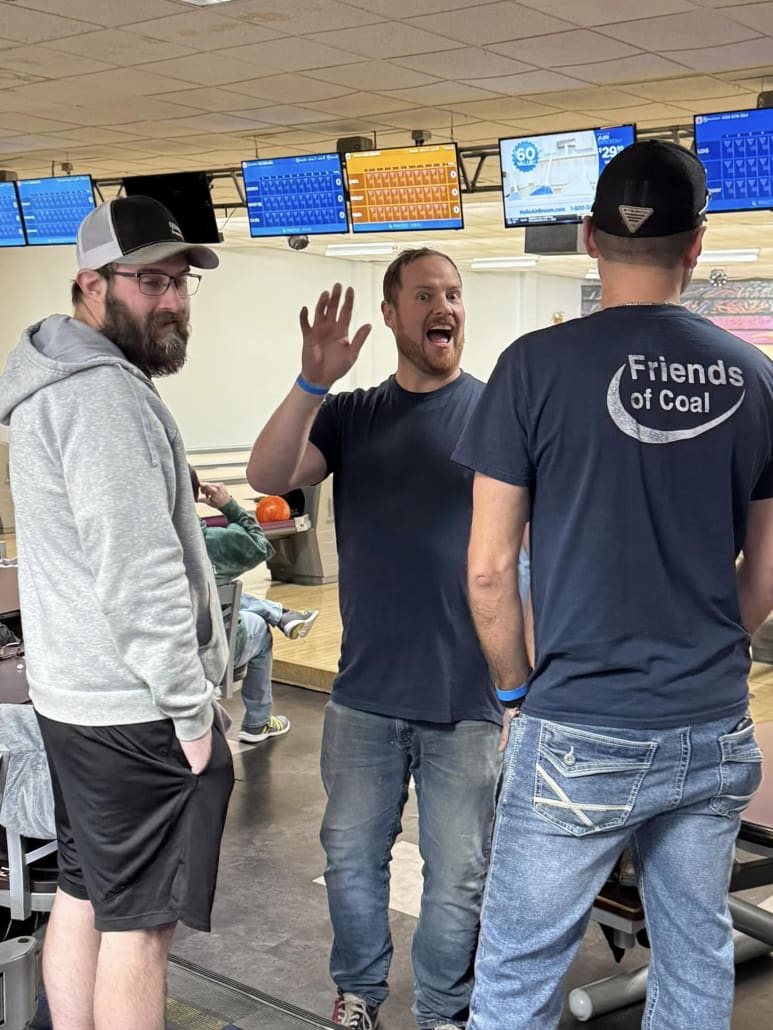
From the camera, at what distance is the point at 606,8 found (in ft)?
14.9

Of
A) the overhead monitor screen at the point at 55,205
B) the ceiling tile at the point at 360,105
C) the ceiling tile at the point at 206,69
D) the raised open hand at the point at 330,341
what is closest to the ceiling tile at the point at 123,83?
the ceiling tile at the point at 206,69

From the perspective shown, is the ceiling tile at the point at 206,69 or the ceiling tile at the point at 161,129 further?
the ceiling tile at the point at 161,129

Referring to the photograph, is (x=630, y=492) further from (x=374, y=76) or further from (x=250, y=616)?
(x=374, y=76)

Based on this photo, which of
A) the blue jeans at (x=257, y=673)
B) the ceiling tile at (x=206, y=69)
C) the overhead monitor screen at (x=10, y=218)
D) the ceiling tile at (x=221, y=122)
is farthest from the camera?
the overhead monitor screen at (x=10, y=218)

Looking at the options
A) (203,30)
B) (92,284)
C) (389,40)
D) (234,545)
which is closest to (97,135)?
(203,30)

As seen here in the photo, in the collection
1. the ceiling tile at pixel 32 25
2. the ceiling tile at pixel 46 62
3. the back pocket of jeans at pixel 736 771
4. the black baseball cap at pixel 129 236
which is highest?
the ceiling tile at pixel 32 25

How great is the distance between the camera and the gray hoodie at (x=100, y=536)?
1758mm

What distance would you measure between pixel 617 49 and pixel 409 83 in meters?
1.20

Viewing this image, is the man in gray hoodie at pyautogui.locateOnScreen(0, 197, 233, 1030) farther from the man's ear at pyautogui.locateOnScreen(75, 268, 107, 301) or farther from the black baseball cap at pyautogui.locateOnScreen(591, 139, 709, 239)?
the black baseball cap at pyautogui.locateOnScreen(591, 139, 709, 239)

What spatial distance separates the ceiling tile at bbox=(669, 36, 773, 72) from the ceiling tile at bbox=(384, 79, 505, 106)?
1.12m

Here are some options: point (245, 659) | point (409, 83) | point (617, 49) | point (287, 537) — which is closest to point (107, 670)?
point (245, 659)

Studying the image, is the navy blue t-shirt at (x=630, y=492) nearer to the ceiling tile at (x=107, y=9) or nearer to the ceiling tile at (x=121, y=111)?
the ceiling tile at (x=107, y=9)

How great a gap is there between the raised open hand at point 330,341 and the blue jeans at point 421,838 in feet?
2.09

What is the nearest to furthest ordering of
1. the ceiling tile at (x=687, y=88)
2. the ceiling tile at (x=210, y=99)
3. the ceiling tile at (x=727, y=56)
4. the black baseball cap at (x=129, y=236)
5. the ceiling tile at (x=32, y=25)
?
the black baseball cap at (x=129, y=236) < the ceiling tile at (x=32, y=25) < the ceiling tile at (x=727, y=56) < the ceiling tile at (x=687, y=88) < the ceiling tile at (x=210, y=99)
